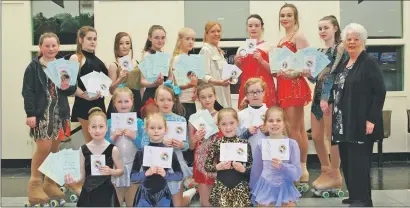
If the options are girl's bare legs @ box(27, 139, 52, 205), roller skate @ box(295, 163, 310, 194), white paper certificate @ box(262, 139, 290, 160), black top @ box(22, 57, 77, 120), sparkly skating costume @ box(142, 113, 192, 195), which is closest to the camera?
white paper certificate @ box(262, 139, 290, 160)

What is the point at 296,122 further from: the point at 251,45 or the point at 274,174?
the point at 274,174

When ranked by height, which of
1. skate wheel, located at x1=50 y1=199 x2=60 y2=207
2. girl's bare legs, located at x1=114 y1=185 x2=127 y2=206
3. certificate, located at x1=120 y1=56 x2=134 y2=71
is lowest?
skate wheel, located at x1=50 y1=199 x2=60 y2=207

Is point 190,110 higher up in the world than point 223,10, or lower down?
lower down

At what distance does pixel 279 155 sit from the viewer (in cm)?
463

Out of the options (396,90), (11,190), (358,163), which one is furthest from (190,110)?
(396,90)

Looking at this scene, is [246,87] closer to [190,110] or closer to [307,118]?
[190,110]

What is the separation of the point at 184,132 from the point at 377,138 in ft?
5.78

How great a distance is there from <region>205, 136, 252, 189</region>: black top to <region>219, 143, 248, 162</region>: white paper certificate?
0.11 meters

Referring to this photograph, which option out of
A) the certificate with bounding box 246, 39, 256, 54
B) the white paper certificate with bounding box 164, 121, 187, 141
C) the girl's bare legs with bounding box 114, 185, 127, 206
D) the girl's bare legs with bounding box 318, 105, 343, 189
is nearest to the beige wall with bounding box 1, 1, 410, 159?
the girl's bare legs with bounding box 318, 105, 343, 189

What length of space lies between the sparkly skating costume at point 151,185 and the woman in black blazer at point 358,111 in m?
1.60

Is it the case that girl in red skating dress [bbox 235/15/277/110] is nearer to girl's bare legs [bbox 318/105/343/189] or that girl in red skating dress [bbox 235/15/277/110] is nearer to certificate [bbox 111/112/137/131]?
girl's bare legs [bbox 318/105/343/189]

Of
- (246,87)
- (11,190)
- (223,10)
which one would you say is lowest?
(11,190)

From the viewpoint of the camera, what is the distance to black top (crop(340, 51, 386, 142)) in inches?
194

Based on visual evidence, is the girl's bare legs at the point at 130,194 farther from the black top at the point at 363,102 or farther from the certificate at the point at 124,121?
the black top at the point at 363,102
